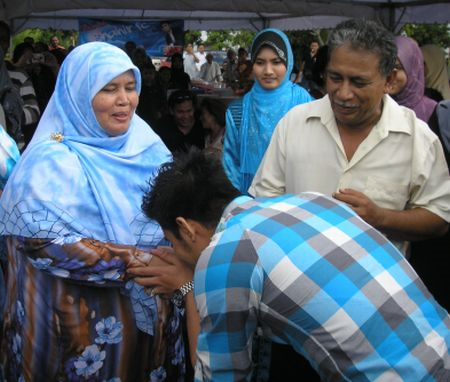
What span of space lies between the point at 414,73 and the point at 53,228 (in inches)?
75.9

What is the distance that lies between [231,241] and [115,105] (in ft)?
3.25

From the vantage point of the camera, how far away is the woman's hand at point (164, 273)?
1.69 m

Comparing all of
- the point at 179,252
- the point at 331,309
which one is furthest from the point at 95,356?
the point at 331,309

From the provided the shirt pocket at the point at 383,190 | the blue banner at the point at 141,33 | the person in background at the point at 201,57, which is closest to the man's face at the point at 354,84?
the shirt pocket at the point at 383,190

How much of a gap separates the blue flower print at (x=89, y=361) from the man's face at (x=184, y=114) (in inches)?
128

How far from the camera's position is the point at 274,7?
806 cm

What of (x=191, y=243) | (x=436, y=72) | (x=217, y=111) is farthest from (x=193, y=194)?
(x=436, y=72)

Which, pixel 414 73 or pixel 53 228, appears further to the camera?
pixel 414 73

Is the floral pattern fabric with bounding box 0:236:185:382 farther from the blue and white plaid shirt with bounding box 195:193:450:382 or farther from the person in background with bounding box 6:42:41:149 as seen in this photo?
the person in background with bounding box 6:42:41:149

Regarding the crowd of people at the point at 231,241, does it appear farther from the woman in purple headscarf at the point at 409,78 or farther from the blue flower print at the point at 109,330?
the woman in purple headscarf at the point at 409,78

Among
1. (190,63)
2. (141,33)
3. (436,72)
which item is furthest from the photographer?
(190,63)

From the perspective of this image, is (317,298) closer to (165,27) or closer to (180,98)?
(180,98)

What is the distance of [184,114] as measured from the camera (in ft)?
16.3

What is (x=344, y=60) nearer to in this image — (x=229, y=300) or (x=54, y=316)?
(x=229, y=300)
